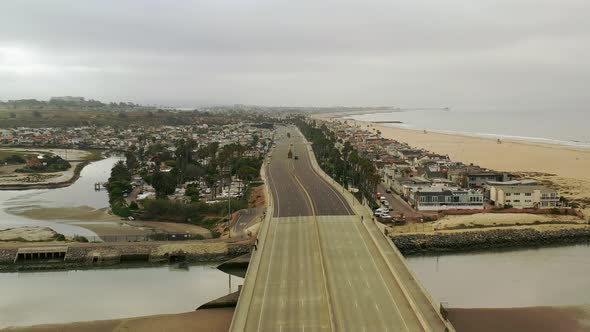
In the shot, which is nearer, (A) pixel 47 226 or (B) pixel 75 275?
(B) pixel 75 275

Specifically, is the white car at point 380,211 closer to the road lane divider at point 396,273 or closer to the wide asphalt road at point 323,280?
the road lane divider at point 396,273

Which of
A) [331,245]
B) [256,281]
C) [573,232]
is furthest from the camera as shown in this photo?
[573,232]

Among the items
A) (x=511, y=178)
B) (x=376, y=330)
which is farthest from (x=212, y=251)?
(x=511, y=178)

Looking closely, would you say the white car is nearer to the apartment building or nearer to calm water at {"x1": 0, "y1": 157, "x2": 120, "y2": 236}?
the apartment building

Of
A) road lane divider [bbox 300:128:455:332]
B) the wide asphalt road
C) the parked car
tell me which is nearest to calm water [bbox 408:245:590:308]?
road lane divider [bbox 300:128:455:332]

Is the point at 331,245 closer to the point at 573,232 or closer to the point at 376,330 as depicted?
the point at 376,330

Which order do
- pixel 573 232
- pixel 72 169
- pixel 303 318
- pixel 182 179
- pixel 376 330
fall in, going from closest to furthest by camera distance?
pixel 376 330 < pixel 303 318 < pixel 573 232 < pixel 182 179 < pixel 72 169
